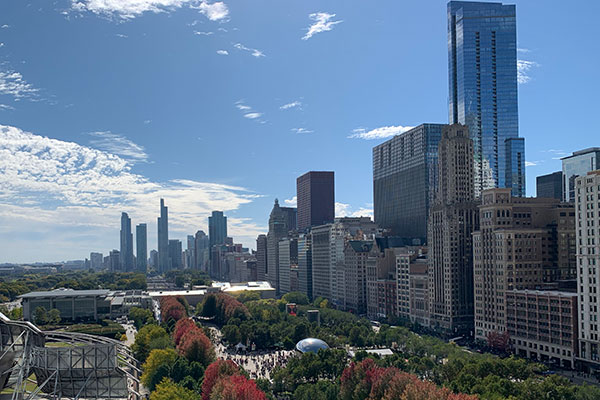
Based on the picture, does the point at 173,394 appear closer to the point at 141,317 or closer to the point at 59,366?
the point at 59,366

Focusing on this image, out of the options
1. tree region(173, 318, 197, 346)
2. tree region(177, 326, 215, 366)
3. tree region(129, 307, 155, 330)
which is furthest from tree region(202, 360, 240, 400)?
tree region(129, 307, 155, 330)

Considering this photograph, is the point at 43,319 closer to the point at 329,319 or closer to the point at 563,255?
the point at 329,319

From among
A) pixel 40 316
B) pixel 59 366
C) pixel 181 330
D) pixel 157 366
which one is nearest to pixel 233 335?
pixel 181 330

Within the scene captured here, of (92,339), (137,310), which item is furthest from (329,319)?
(92,339)

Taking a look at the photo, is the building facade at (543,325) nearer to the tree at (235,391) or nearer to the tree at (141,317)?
the tree at (235,391)

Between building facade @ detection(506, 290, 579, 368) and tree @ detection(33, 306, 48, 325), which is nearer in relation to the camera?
building facade @ detection(506, 290, 579, 368)

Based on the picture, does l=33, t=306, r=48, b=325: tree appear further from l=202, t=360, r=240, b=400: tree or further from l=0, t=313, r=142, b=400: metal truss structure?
l=0, t=313, r=142, b=400: metal truss structure
